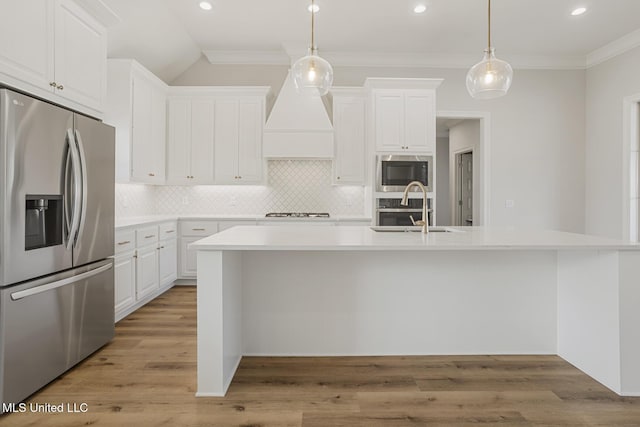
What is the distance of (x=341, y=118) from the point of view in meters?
5.07

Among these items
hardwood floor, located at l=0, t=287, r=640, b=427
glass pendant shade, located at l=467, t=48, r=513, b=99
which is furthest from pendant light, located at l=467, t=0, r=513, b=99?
hardwood floor, located at l=0, t=287, r=640, b=427

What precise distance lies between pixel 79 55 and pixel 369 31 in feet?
10.2

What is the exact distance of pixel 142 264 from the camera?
3893 mm

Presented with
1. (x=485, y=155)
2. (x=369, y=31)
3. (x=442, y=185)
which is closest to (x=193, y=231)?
(x=369, y=31)

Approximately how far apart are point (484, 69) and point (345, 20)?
7.19ft

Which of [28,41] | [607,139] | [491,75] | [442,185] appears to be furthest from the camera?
[442,185]

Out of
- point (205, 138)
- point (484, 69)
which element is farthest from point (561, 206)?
point (205, 138)

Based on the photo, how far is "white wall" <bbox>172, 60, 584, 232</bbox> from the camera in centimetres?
535

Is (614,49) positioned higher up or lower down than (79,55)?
higher up

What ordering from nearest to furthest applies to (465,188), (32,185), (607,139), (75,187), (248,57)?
(32,185) < (75,187) < (607,139) < (248,57) < (465,188)

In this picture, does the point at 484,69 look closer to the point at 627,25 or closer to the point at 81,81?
the point at 81,81

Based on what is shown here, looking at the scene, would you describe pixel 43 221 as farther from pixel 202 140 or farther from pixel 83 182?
pixel 202 140

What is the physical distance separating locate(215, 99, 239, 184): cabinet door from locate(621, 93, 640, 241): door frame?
482 cm

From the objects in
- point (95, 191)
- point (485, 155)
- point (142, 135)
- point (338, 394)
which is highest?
point (142, 135)
